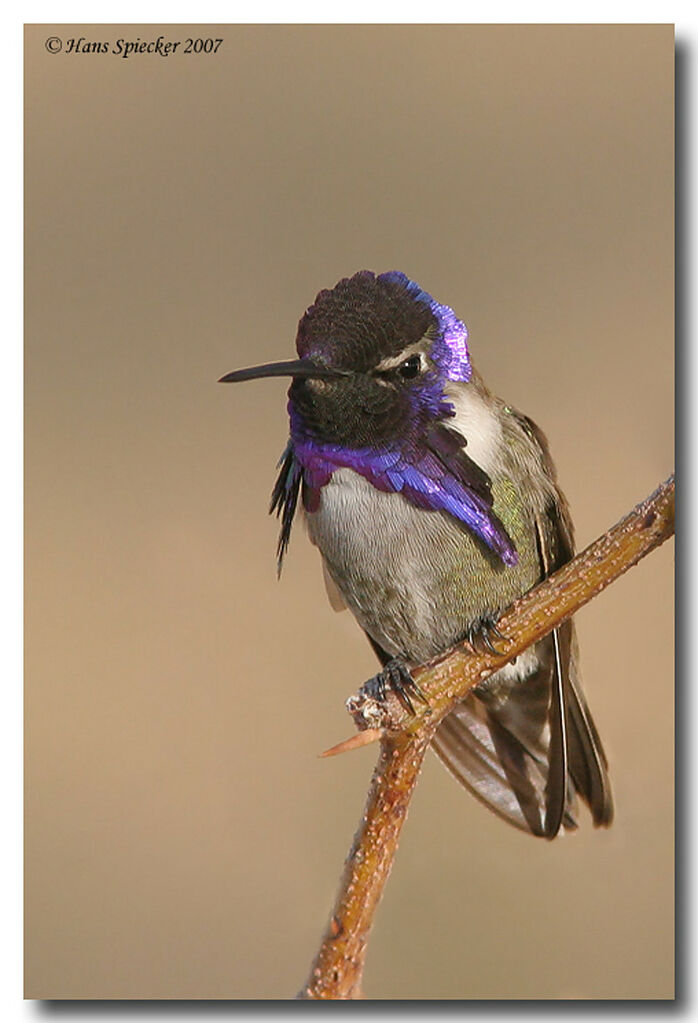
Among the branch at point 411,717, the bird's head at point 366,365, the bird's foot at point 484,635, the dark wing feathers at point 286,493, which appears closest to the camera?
the branch at point 411,717

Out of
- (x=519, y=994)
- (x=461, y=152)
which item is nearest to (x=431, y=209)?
(x=461, y=152)

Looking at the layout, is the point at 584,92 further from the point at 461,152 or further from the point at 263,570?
the point at 263,570

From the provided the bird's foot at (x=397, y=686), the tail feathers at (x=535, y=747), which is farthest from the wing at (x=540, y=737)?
the bird's foot at (x=397, y=686)

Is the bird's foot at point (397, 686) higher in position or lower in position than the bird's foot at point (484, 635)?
lower

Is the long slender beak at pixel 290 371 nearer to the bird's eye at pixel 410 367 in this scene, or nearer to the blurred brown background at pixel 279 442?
the bird's eye at pixel 410 367

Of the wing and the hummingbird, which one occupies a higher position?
the hummingbird

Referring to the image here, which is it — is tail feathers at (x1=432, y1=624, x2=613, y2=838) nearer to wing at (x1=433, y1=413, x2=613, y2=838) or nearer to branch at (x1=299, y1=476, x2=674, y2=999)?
wing at (x1=433, y1=413, x2=613, y2=838)

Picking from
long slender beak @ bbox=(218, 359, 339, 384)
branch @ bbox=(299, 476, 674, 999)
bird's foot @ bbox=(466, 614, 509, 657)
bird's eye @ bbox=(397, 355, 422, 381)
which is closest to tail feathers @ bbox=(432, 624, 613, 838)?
bird's foot @ bbox=(466, 614, 509, 657)
